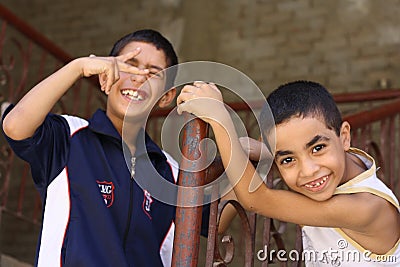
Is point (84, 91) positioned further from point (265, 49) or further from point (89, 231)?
point (89, 231)

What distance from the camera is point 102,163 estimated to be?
257cm

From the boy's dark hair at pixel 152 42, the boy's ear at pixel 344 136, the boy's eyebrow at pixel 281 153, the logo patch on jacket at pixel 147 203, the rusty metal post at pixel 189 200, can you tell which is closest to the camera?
the rusty metal post at pixel 189 200

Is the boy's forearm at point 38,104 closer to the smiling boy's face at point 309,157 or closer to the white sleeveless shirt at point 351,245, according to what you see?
the smiling boy's face at point 309,157

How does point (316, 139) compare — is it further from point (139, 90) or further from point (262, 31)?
point (262, 31)

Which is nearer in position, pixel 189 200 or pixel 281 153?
pixel 189 200

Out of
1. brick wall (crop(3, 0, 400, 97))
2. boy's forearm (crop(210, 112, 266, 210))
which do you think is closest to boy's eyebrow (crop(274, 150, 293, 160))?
boy's forearm (crop(210, 112, 266, 210))

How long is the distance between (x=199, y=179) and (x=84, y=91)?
527 cm

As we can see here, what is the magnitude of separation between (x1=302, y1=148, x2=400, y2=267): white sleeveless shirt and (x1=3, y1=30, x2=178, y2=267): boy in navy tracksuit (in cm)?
52

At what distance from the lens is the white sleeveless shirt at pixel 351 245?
2381 millimetres

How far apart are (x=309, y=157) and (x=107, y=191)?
0.64 meters

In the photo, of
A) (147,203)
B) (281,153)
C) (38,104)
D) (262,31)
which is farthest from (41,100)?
(262,31)

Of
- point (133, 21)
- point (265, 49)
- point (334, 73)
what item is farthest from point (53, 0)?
point (334, 73)

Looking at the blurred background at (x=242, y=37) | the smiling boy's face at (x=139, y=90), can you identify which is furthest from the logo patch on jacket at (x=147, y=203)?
the blurred background at (x=242, y=37)

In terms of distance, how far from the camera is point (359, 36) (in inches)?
259
